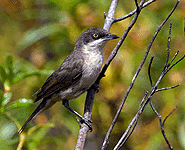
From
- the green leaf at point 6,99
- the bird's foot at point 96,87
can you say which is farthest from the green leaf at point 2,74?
the bird's foot at point 96,87

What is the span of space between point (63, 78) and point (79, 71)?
375 millimetres

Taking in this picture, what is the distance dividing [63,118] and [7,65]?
6.44 feet

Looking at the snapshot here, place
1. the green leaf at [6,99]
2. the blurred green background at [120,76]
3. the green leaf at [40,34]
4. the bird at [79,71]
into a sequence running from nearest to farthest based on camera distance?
the green leaf at [6,99] → the bird at [79,71] → the blurred green background at [120,76] → the green leaf at [40,34]

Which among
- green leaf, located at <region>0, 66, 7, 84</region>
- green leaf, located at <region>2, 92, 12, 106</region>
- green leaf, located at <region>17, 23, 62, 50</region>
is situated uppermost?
green leaf, located at <region>17, 23, 62, 50</region>

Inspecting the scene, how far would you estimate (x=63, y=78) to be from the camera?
4699 millimetres

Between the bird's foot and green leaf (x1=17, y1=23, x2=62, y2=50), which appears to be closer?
the bird's foot

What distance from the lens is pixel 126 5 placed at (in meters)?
5.41

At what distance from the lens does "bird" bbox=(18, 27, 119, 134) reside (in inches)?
171

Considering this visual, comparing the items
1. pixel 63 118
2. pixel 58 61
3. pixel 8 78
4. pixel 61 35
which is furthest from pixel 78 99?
pixel 8 78

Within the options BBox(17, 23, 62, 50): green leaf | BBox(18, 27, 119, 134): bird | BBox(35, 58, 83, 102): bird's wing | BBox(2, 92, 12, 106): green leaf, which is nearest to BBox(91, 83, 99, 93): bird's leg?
BBox(18, 27, 119, 134): bird

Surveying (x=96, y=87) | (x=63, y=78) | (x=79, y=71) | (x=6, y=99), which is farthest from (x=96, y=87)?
(x=6, y=99)

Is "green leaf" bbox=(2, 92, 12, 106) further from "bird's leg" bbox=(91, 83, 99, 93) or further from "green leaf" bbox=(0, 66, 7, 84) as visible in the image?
"bird's leg" bbox=(91, 83, 99, 93)

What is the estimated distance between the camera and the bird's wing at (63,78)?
454 centimetres

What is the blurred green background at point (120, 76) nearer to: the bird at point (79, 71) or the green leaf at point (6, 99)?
the bird at point (79, 71)
